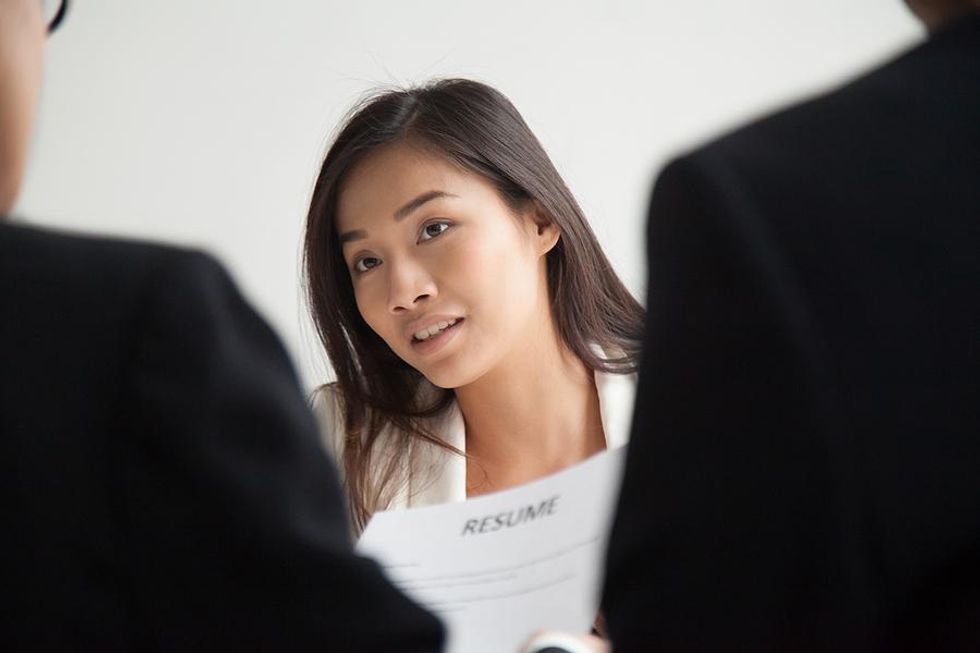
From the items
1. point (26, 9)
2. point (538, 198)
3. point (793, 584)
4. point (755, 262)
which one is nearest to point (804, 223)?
point (755, 262)

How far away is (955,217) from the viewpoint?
503 millimetres

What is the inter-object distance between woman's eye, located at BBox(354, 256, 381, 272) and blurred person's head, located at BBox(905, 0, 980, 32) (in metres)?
1.13

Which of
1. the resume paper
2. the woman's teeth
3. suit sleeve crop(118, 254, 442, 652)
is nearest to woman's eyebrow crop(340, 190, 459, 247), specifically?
the woman's teeth

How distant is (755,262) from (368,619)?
0.75ft

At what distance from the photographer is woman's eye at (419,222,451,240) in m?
1.63

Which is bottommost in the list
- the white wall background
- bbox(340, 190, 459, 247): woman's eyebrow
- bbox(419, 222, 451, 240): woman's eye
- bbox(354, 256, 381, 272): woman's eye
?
bbox(354, 256, 381, 272): woman's eye

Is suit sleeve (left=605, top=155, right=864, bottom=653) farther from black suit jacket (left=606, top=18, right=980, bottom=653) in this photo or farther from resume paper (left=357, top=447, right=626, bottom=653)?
resume paper (left=357, top=447, right=626, bottom=653)

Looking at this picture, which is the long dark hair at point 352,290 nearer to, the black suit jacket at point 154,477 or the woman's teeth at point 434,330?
the woman's teeth at point 434,330

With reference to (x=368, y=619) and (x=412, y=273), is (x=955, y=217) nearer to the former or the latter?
(x=368, y=619)

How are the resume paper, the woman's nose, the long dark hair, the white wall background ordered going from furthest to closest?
the white wall background → the long dark hair → the woman's nose → the resume paper

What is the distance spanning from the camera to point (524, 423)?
1719mm

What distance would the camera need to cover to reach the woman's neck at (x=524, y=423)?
1706mm

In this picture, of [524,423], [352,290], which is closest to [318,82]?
[352,290]

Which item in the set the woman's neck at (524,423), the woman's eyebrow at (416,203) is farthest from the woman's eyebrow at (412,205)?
the woman's neck at (524,423)
